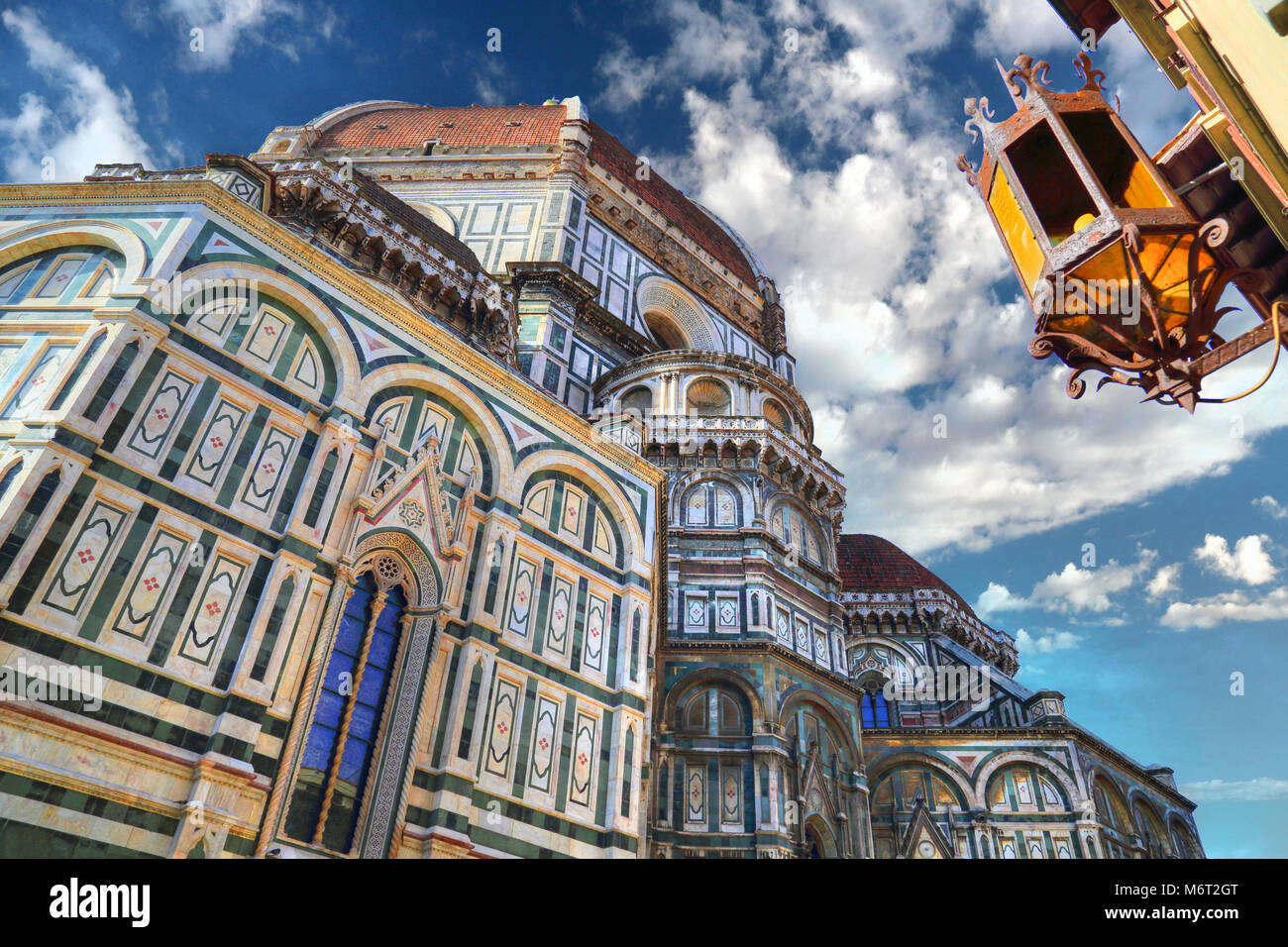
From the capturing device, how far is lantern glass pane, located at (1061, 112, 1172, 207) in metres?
8.45

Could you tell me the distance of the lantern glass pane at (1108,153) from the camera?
8.45 m

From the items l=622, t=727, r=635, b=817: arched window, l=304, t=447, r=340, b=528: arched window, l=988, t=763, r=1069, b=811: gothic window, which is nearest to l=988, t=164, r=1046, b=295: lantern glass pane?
l=622, t=727, r=635, b=817: arched window

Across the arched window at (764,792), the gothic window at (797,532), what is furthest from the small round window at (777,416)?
the arched window at (764,792)

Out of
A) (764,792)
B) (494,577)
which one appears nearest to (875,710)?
(764,792)

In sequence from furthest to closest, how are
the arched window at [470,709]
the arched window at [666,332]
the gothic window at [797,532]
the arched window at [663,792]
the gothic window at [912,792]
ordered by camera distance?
the arched window at [666,332]
the gothic window at [797,532]
the gothic window at [912,792]
the arched window at [663,792]
the arched window at [470,709]

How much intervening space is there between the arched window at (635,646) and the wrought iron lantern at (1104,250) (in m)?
8.92

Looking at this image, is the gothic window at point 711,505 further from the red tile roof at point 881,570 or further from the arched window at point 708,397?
the red tile roof at point 881,570

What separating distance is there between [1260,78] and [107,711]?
1269cm

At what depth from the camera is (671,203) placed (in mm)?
41000

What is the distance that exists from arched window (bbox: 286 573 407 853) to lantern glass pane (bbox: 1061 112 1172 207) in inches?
426

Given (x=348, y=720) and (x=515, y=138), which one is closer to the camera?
(x=348, y=720)

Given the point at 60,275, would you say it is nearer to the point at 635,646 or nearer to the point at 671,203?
the point at 635,646

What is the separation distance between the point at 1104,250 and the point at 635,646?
10.0 metres

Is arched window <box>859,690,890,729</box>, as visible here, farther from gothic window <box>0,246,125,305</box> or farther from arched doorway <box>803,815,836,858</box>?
gothic window <box>0,246,125,305</box>
